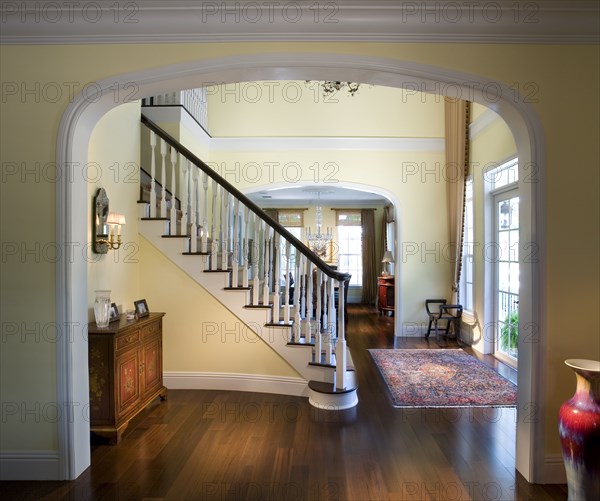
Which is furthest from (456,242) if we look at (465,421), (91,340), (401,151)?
(91,340)

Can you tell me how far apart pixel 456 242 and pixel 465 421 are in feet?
12.3

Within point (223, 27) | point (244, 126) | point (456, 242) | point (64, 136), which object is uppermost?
point (244, 126)

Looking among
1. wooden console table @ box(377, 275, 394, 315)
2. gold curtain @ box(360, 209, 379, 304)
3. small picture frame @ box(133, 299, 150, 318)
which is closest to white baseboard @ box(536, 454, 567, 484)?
small picture frame @ box(133, 299, 150, 318)

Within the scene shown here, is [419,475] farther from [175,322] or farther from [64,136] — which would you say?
[64,136]

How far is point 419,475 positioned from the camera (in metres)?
2.51

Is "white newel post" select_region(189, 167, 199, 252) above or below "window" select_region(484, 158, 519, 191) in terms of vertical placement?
below

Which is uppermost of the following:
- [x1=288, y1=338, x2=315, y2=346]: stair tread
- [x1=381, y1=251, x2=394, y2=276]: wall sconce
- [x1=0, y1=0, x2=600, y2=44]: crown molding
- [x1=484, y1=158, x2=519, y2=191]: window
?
[x1=0, y1=0, x2=600, y2=44]: crown molding

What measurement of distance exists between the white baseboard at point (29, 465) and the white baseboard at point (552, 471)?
3.01 metres

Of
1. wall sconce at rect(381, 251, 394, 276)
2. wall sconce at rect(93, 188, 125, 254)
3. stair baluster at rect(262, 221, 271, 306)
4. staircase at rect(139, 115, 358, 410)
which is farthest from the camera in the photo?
wall sconce at rect(381, 251, 394, 276)

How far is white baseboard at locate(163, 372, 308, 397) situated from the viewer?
3914 mm

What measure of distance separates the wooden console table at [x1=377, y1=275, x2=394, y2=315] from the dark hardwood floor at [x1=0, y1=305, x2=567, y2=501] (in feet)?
17.1

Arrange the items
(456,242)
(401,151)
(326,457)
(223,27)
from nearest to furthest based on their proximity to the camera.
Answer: (223,27) → (326,457) → (456,242) → (401,151)

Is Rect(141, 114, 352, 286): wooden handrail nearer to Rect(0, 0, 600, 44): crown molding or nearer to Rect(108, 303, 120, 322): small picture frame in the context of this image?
Rect(108, 303, 120, 322): small picture frame

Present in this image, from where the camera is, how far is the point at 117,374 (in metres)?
2.96
